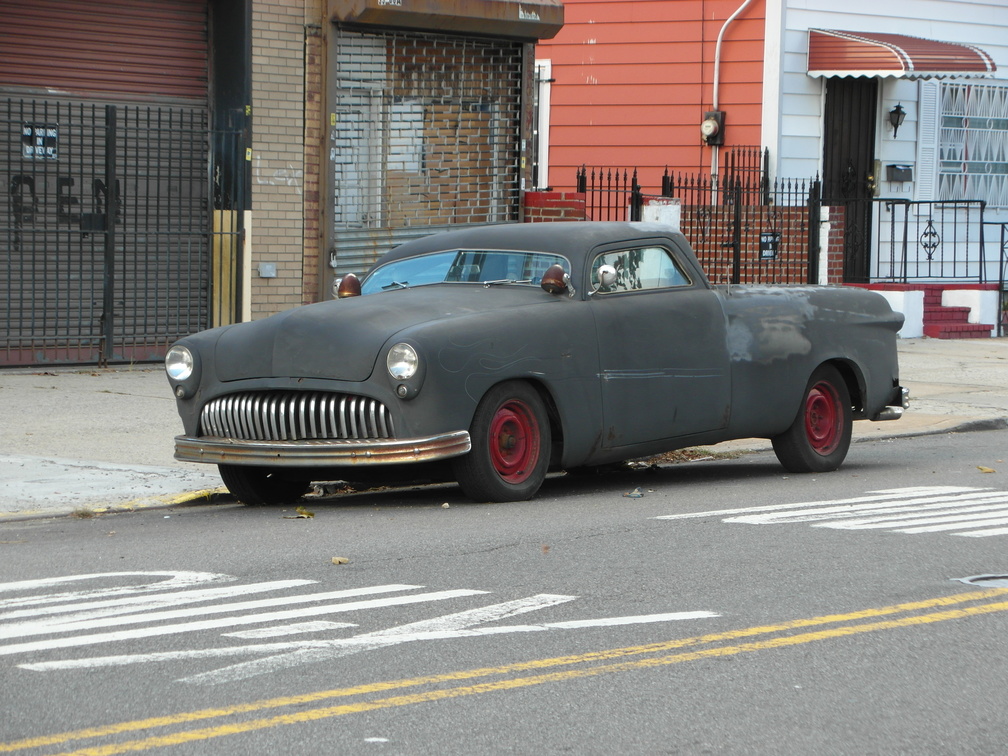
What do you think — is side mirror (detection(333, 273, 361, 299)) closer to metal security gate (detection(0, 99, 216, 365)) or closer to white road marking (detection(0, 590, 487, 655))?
white road marking (detection(0, 590, 487, 655))

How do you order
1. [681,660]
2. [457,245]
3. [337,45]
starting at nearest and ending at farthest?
1. [681,660]
2. [457,245]
3. [337,45]

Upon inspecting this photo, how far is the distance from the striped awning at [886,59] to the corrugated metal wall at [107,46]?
29.4 ft

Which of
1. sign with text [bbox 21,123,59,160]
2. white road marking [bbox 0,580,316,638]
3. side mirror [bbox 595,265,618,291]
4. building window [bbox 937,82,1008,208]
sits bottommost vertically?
white road marking [bbox 0,580,316,638]

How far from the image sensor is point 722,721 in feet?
15.3

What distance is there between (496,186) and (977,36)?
909 centimetres

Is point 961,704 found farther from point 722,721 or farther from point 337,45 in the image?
point 337,45

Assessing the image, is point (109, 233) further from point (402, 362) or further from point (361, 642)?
point (361, 642)

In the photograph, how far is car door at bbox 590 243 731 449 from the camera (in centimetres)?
924

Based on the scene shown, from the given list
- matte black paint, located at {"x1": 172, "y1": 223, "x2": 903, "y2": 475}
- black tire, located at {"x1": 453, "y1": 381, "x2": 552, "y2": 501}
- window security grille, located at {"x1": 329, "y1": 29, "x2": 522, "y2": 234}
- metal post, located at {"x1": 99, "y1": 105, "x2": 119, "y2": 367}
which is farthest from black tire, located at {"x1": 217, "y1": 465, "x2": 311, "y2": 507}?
window security grille, located at {"x1": 329, "y1": 29, "x2": 522, "y2": 234}

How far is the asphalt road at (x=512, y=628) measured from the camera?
4.57 meters

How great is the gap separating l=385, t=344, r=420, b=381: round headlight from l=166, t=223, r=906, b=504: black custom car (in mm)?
11

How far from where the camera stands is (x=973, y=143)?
Answer: 24.0m

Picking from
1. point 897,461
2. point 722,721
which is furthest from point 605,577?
point 897,461

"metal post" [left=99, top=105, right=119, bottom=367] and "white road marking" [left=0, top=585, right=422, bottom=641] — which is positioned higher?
"metal post" [left=99, top=105, right=119, bottom=367]
